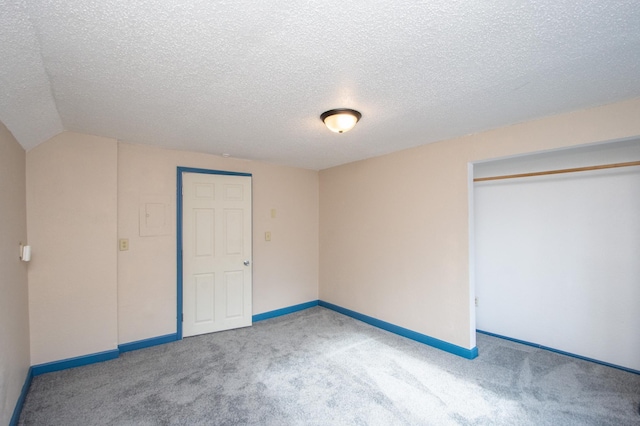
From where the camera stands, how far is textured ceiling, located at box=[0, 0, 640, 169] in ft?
4.00

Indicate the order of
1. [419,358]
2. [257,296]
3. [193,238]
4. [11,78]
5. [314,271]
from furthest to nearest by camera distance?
1. [314,271]
2. [257,296]
3. [193,238]
4. [419,358]
5. [11,78]

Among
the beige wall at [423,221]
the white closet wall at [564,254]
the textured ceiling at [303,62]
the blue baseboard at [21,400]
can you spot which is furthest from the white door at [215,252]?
the white closet wall at [564,254]

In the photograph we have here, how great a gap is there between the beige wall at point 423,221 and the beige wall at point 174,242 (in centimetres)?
58

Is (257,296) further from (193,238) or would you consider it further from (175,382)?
(175,382)

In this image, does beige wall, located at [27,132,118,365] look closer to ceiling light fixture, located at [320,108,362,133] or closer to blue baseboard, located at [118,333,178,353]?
blue baseboard, located at [118,333,178,353]

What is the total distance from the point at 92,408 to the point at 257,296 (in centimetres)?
219

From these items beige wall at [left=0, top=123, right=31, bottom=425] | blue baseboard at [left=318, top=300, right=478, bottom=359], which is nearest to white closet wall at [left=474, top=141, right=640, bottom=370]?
blue baseboard at [left=318, top=300, right=478, bottom=359]

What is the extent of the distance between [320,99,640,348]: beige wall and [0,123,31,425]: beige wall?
140 inches

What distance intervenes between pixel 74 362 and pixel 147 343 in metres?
0.65

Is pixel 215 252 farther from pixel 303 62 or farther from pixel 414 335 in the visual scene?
pixel 303 62

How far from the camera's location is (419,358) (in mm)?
2975

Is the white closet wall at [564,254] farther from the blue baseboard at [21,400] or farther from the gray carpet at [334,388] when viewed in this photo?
the blue baseboard at [21,400]

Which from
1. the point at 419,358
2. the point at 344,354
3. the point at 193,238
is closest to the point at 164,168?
the point at 193,238

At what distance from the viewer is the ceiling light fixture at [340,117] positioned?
226 centimetres
